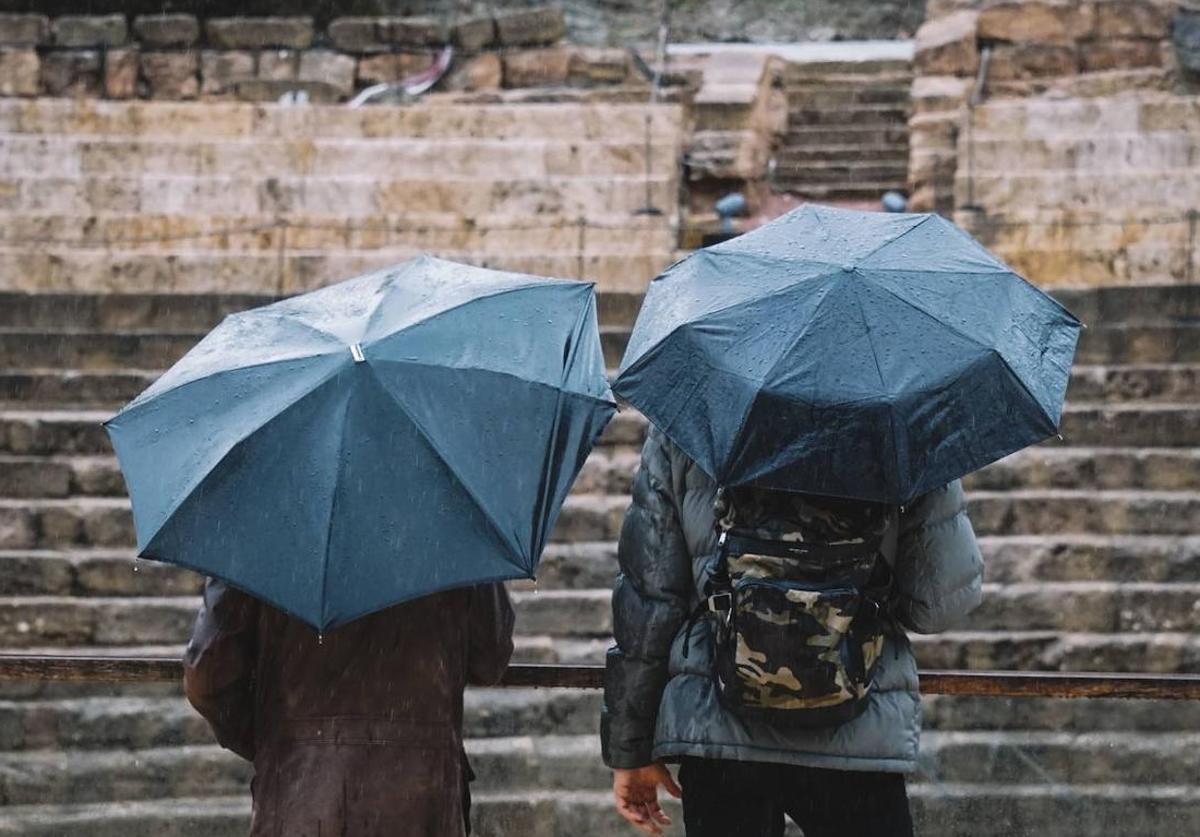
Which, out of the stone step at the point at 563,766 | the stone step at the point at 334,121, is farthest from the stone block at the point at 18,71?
the stone step at the point at 563,766

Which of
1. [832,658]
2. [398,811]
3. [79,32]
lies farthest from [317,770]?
[79,32]

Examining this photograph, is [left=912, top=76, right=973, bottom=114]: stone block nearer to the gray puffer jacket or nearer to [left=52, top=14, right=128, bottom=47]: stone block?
[left=52, top=14, right=128, bottom=47]: stone block

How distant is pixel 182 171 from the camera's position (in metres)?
10.4

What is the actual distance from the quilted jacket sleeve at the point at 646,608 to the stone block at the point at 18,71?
1113cm

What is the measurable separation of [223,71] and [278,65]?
440mm

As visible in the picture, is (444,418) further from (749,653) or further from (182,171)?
(182,171)

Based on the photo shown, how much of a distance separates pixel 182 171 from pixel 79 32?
371 cm

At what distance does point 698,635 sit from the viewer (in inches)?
115

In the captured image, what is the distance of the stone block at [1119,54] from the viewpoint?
11852 mm

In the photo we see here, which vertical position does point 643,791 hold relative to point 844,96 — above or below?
below

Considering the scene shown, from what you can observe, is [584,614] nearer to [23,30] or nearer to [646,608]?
[646,608]

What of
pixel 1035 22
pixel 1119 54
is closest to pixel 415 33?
pixel 1035 22

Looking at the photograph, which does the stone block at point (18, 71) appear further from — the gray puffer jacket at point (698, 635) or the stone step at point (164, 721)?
the gray puffer jacket at point (698, 635)

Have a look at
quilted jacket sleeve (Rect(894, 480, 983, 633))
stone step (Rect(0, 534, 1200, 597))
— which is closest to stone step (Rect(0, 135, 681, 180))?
stone step (Rect(0, 534, 1200, 597))
